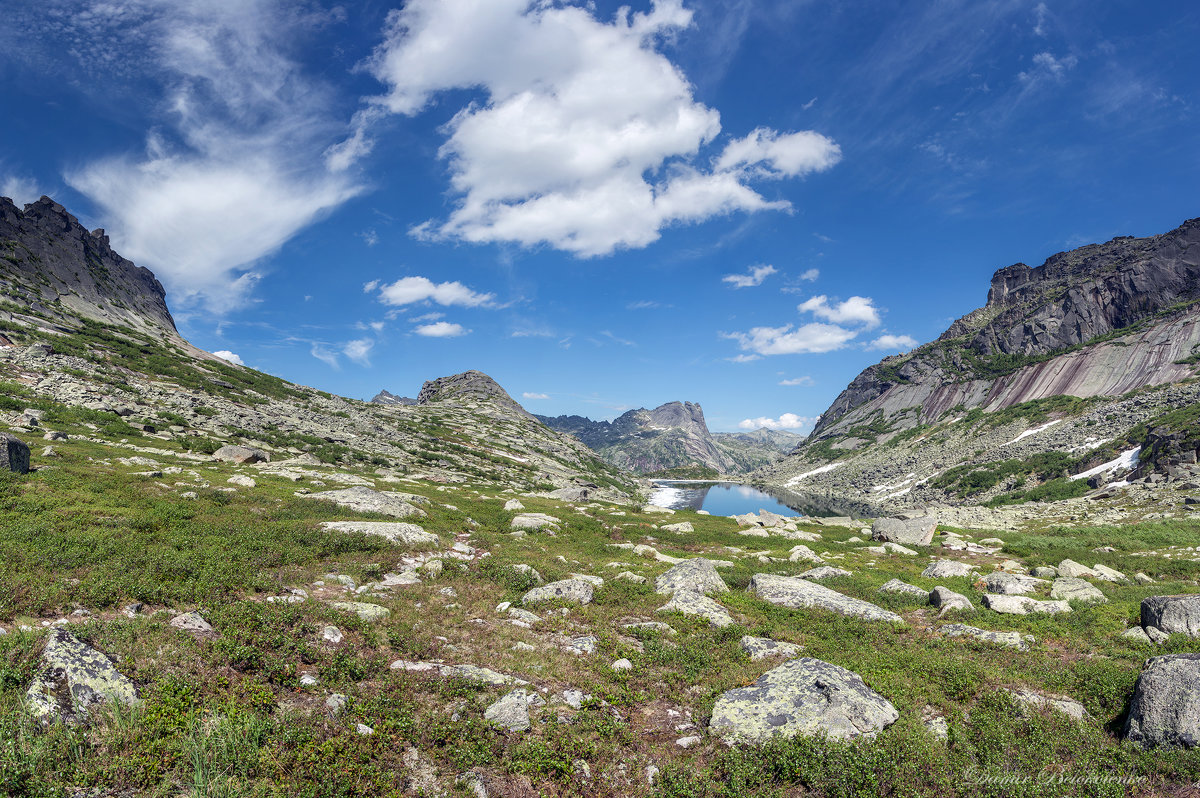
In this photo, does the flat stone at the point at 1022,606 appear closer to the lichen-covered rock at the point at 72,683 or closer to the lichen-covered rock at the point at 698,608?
the lichen-covered rock at the point at 698,608

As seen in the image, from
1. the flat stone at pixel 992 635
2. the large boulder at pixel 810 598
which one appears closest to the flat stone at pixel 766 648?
the large boulder at pixel 810 598

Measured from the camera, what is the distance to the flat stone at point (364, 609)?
1330cm

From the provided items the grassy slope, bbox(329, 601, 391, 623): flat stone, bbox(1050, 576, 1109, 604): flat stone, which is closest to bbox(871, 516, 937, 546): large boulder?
bbox(1050, 576, 1109, 604): flat stone

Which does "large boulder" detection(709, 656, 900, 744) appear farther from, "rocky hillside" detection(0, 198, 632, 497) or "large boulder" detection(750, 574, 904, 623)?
"rocky hillside" detection(0, 198, 632, 497)

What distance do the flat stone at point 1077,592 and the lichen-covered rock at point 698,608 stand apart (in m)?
16.7

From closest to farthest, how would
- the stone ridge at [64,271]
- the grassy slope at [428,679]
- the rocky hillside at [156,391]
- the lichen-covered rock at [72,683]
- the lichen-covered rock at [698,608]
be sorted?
the lichen-covered rock at [72,683], the grassy slope at [428,679], the lichen-covered rock at [698,608], the rocky hillside at [156,391], the stone ridge at [64,271]

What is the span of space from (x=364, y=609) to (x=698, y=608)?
1150cm

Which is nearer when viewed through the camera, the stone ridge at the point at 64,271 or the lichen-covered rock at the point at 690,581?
the lichen-covered rock at the point at 690,581

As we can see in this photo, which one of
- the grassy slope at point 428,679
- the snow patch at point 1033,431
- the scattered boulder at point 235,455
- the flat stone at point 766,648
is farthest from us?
the snow patch at point 1033,431

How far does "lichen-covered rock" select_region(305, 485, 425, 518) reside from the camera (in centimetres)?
2742

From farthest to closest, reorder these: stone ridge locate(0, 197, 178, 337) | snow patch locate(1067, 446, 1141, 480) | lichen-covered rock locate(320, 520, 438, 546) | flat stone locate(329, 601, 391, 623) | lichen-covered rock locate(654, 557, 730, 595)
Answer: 1. stone ridge locate(0, 197, 178, 337)
2. snow patch locate(1067, 446, 1141, 480)
3. lichen-covered rock locate(320, 520, 438, 546)
4. lichen-covered rock locate(654, 557, 730, 595)
5. flat stone locate(329, 601, 391, 623)

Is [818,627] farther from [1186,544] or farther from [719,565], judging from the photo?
[1186,544]

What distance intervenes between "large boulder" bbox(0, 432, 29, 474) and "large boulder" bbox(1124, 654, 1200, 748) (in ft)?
129

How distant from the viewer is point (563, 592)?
60.0 feet
